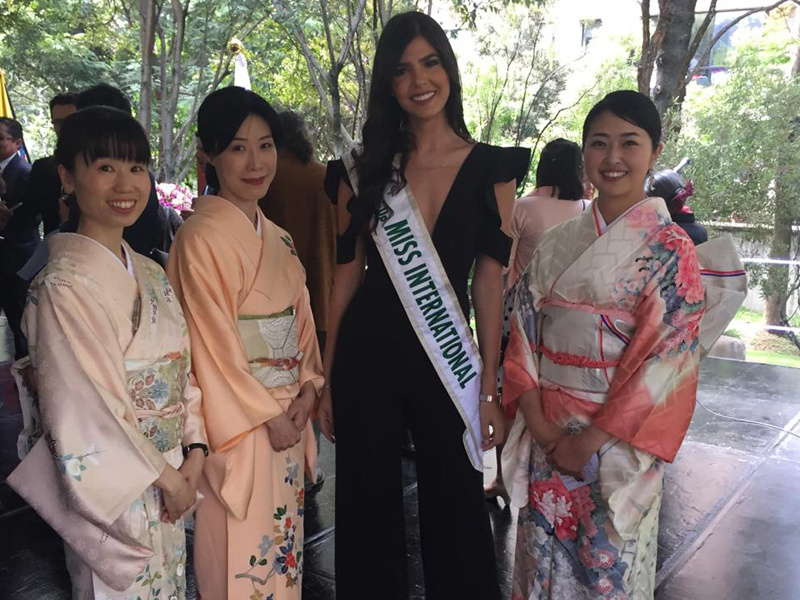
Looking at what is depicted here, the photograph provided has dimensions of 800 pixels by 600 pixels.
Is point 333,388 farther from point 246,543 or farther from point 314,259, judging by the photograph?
point 314,259

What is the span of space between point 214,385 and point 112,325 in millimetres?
364

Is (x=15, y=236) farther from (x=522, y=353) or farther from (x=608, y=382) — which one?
(x=608, y=382)

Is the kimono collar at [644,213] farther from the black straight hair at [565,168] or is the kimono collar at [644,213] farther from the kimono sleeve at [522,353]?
the black straight hair at [565,168]

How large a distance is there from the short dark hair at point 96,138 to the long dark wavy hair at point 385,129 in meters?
0.57

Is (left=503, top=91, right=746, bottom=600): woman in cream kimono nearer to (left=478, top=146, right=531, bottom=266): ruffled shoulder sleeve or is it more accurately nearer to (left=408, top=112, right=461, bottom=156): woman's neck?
(left=478, top=146, right=531, bottom=266): ruffled shoulder sleeve

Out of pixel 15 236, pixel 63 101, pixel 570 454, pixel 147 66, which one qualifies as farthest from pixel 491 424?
pixel 147 66

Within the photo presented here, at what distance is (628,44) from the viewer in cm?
1323

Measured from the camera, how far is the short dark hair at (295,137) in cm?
305

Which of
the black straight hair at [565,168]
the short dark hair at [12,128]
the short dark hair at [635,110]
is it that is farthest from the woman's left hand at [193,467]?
the short dark hair at [12,128]

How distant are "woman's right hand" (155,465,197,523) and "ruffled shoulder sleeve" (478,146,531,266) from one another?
0.92 metres

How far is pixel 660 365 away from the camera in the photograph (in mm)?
1703

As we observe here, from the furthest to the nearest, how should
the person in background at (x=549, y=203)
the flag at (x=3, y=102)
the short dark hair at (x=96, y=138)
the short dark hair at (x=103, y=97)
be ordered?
the flag at (x=3, y=102) < the person in background at (x=549, y=203) < the short dark hair at (x=103, y=97) < the short dark hair at (x=96, y=138)

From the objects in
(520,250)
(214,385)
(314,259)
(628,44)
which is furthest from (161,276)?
(628,44)

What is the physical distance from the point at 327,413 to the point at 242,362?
0.29 metres
